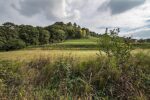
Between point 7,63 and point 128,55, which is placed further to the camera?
point 7,63

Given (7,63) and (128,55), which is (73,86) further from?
(7,63)

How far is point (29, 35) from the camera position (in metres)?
72.1

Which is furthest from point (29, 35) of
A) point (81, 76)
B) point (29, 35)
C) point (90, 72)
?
point (90, 72)

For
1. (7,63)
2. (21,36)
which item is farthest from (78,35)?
(7,63)

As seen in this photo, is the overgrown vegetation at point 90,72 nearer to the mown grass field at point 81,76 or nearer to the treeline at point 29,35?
the mown grass field at point 81,76

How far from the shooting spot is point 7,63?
8883 mm

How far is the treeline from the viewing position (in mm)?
65188

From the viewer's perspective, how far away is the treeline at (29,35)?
65.2m

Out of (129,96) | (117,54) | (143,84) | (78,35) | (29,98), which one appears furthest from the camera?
(78,35)

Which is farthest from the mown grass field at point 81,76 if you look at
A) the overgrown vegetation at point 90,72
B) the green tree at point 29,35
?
the green tree at point 29,35

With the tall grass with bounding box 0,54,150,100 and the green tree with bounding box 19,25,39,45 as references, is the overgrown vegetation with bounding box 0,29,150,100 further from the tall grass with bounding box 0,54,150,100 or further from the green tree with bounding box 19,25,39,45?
the green tree with bounding box 19,25,39,45

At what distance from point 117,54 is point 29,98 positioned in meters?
4.10

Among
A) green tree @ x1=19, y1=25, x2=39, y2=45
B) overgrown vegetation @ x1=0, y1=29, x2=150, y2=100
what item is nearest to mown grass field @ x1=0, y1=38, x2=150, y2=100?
overgrown vegetation @ x1=0, y1=29, x2=150, y2=100

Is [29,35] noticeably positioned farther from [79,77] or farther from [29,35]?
[79,77]
